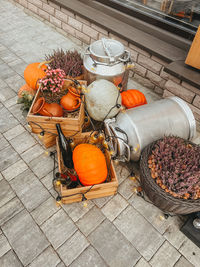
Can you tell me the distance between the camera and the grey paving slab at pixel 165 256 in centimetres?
200

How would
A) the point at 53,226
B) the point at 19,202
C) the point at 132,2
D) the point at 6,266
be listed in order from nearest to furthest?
the point at 6,266
the point at 53,226
the point at 19,202
the point at 132,2

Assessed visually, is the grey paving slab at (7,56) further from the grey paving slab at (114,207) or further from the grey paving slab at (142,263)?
the grey paving slab at (142,263)

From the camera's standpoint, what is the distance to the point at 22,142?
285 centimetres

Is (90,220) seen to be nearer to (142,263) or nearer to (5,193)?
(142,263)

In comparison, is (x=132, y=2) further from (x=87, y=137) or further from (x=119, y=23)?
(x=87, y=137)

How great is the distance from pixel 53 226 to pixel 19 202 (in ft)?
1.68

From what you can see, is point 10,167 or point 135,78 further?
point 135,78

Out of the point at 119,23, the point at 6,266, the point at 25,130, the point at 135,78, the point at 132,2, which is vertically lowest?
the point at 6,266

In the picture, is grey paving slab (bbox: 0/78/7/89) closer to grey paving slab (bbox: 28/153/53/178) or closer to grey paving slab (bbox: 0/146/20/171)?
grey paving slab (bbox: 0/146/20/171)

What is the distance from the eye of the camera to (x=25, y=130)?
2980 millimetres

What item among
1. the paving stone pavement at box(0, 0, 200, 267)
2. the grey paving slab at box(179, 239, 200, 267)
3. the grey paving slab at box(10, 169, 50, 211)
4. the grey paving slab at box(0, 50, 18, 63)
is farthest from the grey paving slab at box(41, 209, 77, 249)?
the grey paving slab at box(0, 50, 18, 63)

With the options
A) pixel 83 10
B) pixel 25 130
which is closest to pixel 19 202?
pixel 25 130

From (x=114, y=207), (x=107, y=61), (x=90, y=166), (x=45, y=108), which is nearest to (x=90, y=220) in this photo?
(x=114, y=207)

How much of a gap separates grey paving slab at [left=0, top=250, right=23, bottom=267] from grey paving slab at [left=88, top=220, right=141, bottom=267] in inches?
29.6
